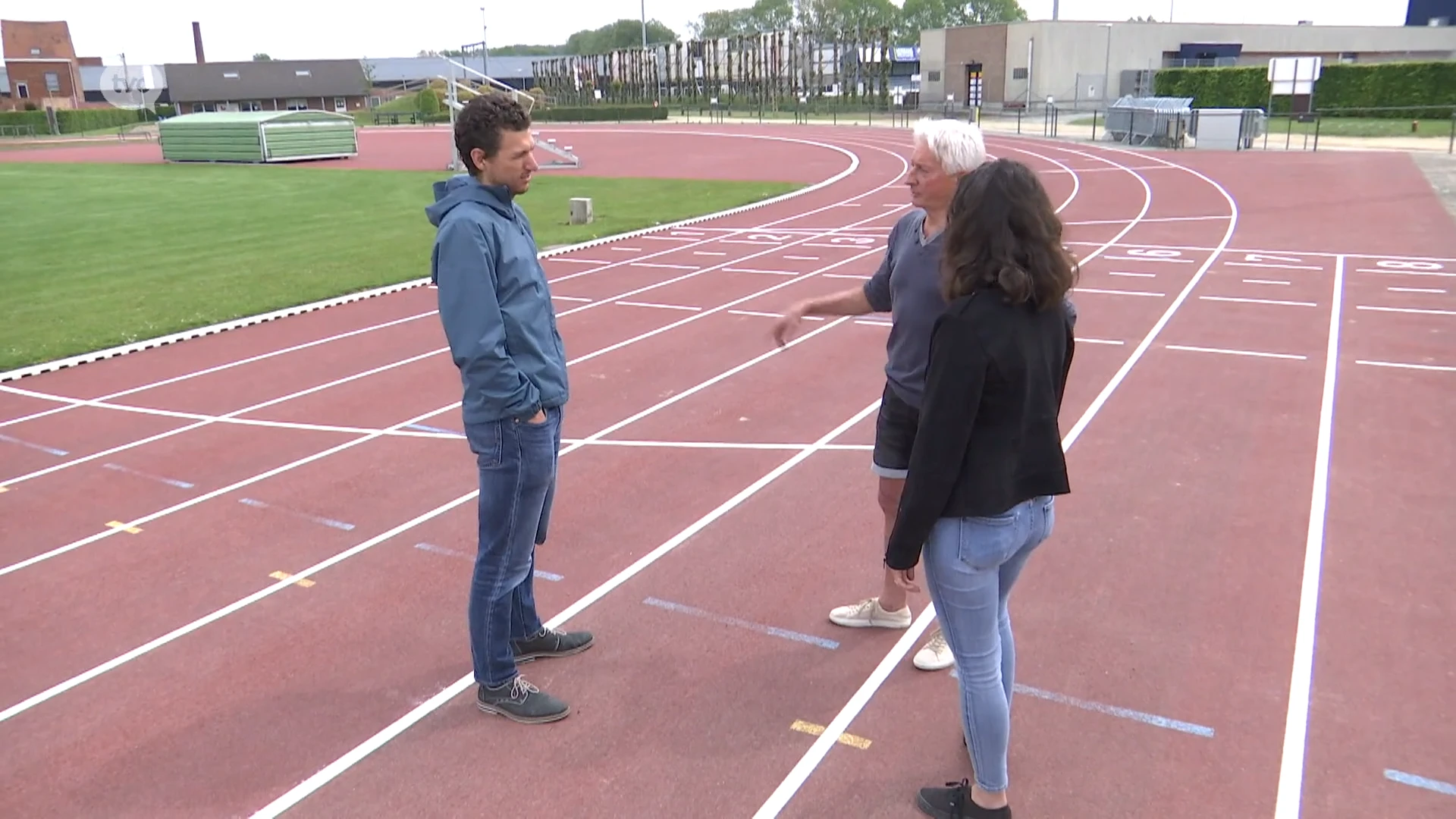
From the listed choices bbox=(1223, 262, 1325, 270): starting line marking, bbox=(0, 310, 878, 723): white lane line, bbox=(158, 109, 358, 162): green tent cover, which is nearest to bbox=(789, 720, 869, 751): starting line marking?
bbox=(0, 310, 878, 723): white lane line

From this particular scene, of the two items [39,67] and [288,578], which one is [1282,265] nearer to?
[288,578]

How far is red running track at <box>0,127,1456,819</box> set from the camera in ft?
12.5

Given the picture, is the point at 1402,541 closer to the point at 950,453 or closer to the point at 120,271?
the point at 950,453

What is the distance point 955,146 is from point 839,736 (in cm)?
221

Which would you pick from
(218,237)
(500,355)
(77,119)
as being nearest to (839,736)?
→ (500,355)

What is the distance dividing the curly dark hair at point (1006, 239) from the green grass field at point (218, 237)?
10394 millimetres

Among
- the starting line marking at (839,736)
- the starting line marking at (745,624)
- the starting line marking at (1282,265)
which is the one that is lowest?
the starting line marking at (839,736)

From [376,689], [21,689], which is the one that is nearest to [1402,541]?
[376,689]

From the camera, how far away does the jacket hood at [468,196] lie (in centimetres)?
368

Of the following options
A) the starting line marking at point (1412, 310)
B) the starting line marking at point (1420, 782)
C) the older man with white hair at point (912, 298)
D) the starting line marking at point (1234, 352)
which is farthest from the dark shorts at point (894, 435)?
the starting line marking at point (1412, 310)

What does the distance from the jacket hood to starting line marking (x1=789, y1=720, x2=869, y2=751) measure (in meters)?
2.22

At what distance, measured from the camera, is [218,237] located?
768 inches

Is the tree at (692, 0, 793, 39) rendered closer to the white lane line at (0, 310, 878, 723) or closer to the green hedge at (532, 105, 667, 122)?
the green hedge at (532, 105, 667, 122)
